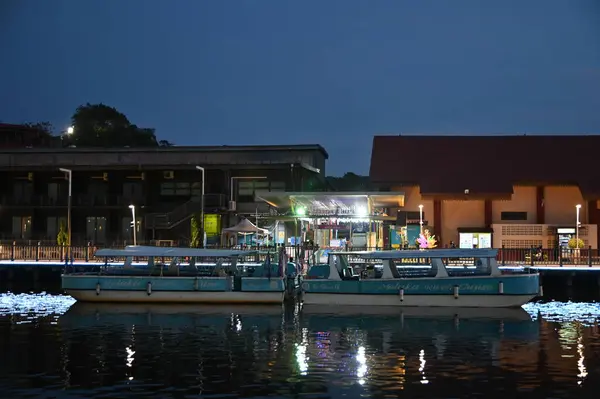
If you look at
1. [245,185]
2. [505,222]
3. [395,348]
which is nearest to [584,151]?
[505,222]

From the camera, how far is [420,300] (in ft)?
127

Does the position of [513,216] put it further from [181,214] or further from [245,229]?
[181,214]

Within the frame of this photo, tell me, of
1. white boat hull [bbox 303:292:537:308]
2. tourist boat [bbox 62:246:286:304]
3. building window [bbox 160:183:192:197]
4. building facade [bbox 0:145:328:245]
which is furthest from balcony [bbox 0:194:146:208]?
white boat hull [bbox 303:292:537:308]

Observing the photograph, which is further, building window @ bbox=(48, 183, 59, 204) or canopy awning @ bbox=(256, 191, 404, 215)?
building window @ bbox=(48, 183, 59, 204)

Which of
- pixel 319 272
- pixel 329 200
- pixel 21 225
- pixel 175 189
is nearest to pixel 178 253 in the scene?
pixel 319 272

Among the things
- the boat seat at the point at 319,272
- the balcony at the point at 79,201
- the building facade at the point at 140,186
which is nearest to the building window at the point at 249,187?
the building facade at the point at 140,186

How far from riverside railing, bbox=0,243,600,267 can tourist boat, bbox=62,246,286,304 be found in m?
5.84

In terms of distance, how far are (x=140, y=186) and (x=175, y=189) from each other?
3.10m

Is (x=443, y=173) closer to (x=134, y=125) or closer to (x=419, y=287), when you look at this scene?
(x=419, y=287)

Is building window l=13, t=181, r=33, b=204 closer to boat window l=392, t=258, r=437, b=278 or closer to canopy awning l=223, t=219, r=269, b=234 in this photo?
canopy awning l=223, t=219, r=269, b=234

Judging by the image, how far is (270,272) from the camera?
4034cm

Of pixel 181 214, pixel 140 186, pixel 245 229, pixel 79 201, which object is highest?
pixel 140 186

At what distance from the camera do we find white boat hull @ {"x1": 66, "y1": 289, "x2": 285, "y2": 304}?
40.0m

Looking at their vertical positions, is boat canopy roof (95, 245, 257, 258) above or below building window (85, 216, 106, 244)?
below
